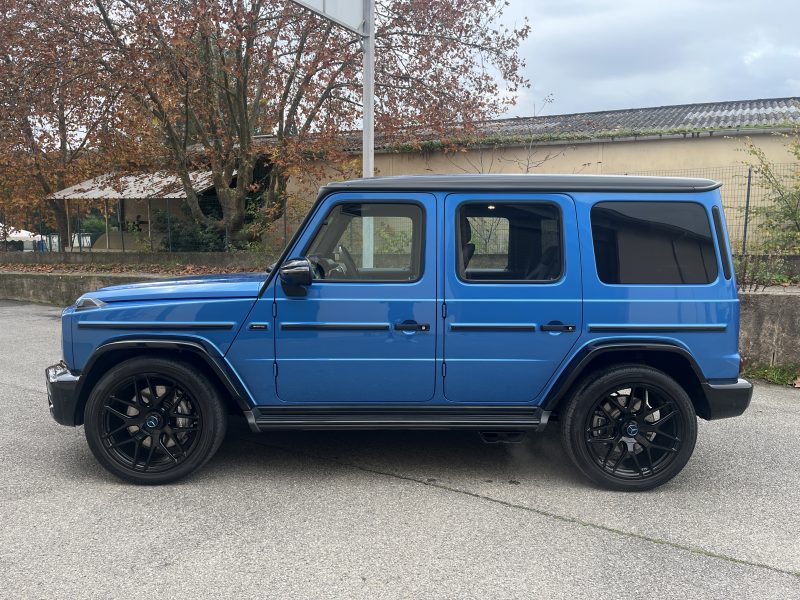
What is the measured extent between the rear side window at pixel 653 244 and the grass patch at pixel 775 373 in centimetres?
387

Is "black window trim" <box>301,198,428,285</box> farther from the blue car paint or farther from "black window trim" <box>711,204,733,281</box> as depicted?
"black window trim" <box>711,204,733,281</box>

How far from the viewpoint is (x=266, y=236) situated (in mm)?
14250

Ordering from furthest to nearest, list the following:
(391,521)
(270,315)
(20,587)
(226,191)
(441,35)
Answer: (226,191), (441,35), (270,315), (391,521), (20,587)

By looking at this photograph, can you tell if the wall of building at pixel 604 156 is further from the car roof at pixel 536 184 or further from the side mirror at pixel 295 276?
the side mirror at pixel 295 276

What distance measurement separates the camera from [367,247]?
4.16 meters

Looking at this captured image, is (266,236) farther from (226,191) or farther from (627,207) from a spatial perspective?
(627,207)

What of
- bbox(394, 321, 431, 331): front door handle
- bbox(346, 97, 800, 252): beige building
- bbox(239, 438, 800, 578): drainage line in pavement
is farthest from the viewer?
bbox(346, 97, 800, 252): beige building

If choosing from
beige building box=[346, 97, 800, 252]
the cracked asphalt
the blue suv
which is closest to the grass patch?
the cracked asphalt

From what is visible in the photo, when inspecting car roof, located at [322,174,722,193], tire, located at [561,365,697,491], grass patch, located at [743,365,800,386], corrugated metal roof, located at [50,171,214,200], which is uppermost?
corrugated metal roof, located at [50,171,214,200]

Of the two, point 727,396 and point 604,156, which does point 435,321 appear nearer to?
point 727,396

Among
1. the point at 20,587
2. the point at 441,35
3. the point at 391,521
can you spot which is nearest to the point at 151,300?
the point at 20,587

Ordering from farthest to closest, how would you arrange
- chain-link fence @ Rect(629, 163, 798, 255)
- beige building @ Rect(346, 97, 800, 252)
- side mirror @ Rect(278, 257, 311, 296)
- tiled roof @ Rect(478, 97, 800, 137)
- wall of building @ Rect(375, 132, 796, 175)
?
tiled roof @ Rect(478, 97, 800, 137) → wall of building @ Rect(375, 132, 796, 175) → beige building @ Rect(346, 97, 800, 252) → chain-link fence @ Rect(629, 163, 798, 255) → side mirror @ Rect(278, 257, 311, 296)

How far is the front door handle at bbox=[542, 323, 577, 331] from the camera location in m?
3.92

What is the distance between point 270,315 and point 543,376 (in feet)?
5.69
